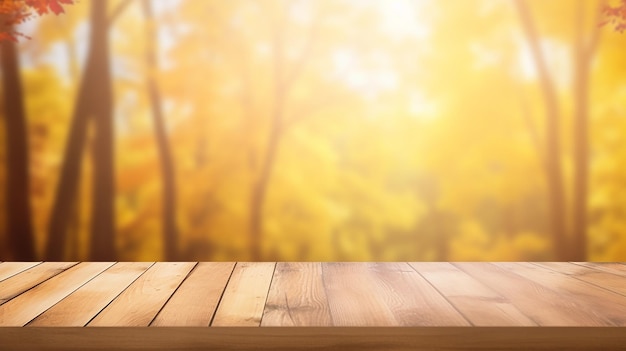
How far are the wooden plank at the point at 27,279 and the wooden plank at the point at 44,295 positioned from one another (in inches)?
1.2

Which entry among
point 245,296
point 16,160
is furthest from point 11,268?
point 245,296

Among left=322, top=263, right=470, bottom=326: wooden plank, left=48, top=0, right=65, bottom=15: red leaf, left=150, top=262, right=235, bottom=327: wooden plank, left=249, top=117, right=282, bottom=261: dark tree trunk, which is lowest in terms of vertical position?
left=322, top=263, right=470, bottom=326: wooden plank

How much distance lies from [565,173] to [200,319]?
7.03ft

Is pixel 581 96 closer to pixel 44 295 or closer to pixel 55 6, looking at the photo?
pixel 55 6

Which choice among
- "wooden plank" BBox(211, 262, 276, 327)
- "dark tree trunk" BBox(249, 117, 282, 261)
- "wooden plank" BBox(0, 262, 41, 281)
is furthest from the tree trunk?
Result: "wooden plank" BBox(0, 262, 41, 281)

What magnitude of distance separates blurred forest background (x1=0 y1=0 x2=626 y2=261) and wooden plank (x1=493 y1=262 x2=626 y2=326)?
24.5 inches

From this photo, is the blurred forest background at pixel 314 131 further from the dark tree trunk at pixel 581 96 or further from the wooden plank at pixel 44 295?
the wooden plank at pixel 44 295

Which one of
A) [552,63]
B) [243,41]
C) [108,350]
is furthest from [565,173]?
[108,350]

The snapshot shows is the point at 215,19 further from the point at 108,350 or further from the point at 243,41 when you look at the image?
the point at 108,350

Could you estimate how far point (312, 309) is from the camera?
71.9 inches

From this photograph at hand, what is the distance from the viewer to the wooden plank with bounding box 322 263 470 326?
169 centimetres

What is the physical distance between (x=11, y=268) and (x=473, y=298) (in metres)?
1.83

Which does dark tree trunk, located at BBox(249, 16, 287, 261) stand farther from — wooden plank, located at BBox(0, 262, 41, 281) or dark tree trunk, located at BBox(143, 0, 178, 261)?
wooden plank, located at BBox(0, 262, 41, 281)

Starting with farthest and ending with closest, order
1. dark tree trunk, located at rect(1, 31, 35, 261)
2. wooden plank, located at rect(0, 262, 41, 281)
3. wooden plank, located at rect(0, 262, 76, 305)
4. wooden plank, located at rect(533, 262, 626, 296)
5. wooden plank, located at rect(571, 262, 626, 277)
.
Answer: dark tree trunk, located at rect(1, 31, 35, 261) < wooden plank, located at rect(571, 262, 626, 277) < wooden plank, located at rect(0, 262, 41, 281) < wooden plank, located at rect(533, 262, 626, 296) < wooden plank, located at rect(0, 262, 76, 305)
